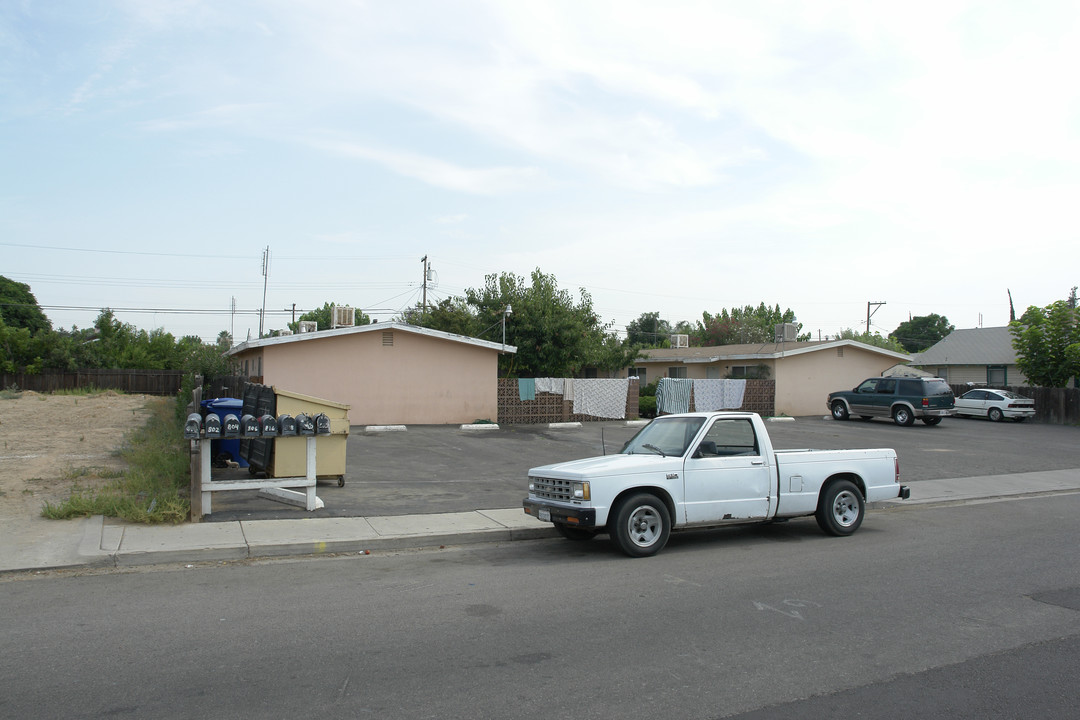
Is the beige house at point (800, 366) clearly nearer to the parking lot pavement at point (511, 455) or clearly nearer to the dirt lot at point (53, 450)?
the parking lot pavement at point (511, 455)

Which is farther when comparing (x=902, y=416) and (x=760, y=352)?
(x=760, y=352)

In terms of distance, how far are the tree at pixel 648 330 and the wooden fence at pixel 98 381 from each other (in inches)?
1670

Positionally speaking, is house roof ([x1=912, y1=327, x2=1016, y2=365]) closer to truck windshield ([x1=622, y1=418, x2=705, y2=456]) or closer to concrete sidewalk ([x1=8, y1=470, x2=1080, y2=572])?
truck windshield ([x1=622, y1=418, x2=705, y2=456])

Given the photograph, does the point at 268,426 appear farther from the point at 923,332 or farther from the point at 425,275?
the point at 923,332

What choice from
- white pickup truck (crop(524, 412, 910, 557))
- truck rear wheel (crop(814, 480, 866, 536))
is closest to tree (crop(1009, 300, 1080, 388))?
truck rear wheel (crop(814, 480, 866, 536))

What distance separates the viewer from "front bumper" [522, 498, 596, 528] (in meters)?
8.68

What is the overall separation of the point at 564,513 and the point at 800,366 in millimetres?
29928

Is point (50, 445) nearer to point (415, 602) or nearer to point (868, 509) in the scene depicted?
point (415, 602)

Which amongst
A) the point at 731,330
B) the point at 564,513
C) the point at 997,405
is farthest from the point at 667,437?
Result: the point at 731,330

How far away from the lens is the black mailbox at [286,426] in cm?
1093

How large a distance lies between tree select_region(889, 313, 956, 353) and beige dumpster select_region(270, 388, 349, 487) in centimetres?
9594

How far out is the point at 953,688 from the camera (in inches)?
195

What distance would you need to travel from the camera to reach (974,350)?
1870 inches

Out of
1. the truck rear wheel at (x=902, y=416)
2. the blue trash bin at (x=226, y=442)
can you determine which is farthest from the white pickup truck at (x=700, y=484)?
the truck rear wheel at (x=902, y=416)
